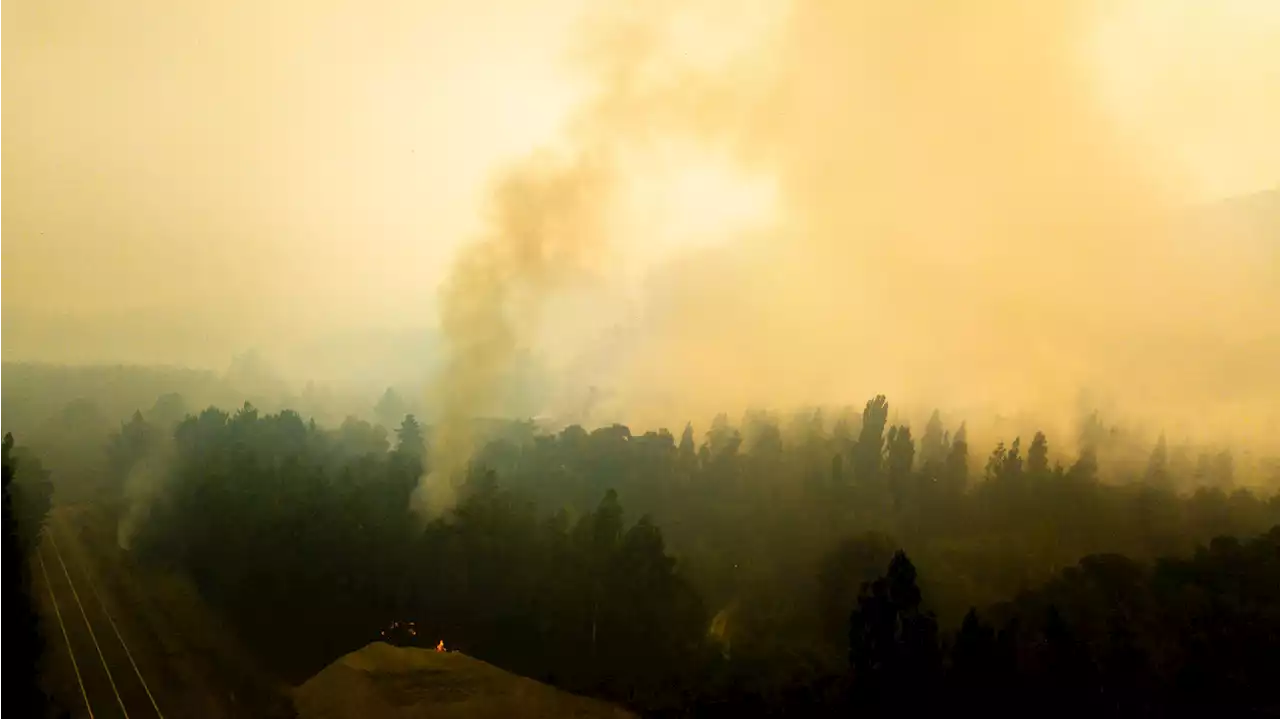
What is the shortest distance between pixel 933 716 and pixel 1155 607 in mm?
2588

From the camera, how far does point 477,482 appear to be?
1032 cm

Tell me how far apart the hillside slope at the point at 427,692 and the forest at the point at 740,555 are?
22cm

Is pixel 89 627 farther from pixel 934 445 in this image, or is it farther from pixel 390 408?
pixel 934 445

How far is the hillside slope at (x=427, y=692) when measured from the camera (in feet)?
25.7

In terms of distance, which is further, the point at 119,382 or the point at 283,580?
the point at 119,382

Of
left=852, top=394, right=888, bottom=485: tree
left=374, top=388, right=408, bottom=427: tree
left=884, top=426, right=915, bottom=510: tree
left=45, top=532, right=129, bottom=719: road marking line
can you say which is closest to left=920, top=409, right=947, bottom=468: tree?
left=884, top=426, right=915, bottom=510: tree

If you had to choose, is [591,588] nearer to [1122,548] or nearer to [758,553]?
[758,553]

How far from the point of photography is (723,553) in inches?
364

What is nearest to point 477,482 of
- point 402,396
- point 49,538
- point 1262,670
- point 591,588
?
point 402,396

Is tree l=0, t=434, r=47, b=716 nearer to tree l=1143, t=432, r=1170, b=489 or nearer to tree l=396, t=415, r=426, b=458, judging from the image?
tree l=396, t=415, r=426, b=458

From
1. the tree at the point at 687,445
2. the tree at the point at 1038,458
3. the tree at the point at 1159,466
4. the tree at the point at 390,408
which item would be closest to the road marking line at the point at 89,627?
the tree at the point at 390,408

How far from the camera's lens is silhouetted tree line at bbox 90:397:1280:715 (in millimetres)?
7266

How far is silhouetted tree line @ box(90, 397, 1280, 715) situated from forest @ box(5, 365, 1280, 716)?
27 mm

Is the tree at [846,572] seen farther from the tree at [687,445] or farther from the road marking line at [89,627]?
the road marking line at [89,627]
